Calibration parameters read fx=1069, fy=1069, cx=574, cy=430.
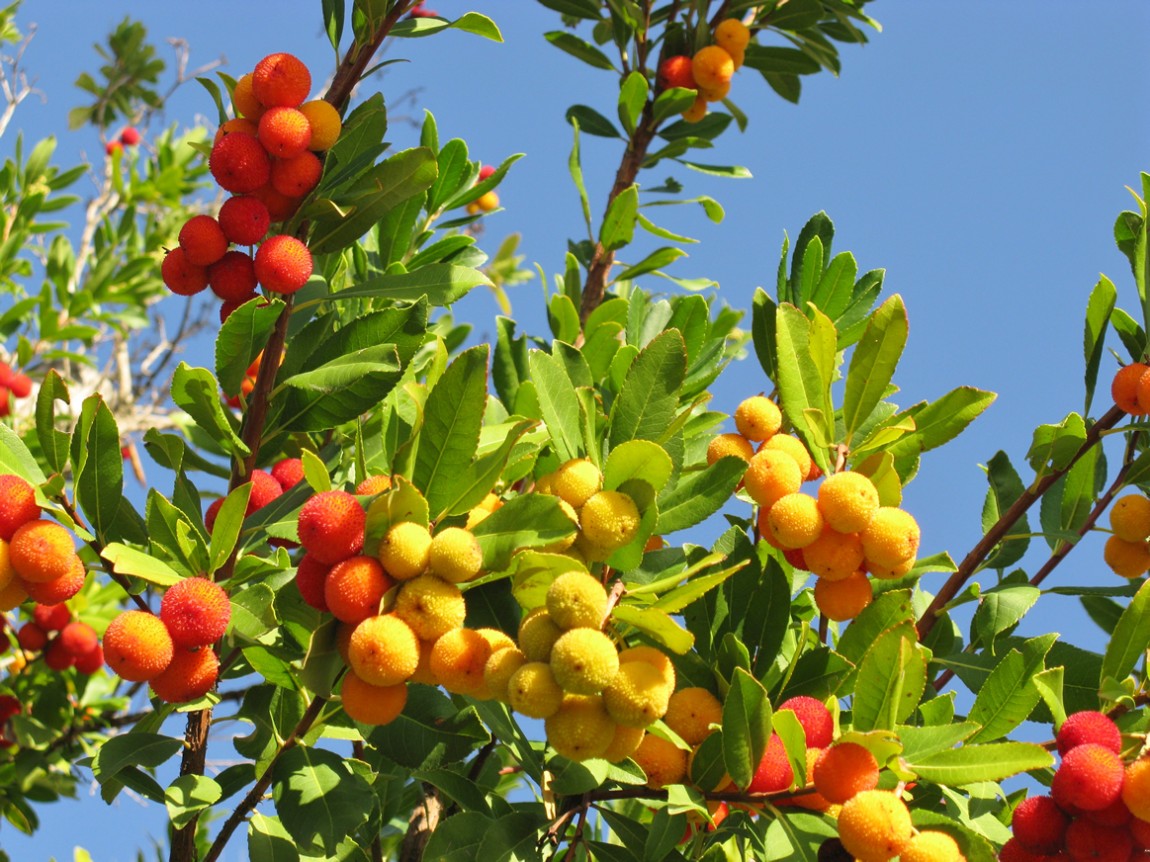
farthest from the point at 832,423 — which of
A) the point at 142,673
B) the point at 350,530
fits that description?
the point at 142,673

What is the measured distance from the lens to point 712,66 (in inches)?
110

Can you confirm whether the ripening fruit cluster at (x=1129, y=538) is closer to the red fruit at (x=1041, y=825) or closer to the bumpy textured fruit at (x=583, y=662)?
the red fruit at (x=1041, y=825)

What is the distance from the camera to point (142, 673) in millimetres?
1275

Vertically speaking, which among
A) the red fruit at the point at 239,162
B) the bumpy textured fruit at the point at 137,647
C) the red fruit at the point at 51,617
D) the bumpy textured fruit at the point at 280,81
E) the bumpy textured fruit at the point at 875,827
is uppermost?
the bumpy textured fruit at the point at 280,81

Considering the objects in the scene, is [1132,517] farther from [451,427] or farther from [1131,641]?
[451,427]

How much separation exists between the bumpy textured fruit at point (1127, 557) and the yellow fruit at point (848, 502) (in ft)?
2.27

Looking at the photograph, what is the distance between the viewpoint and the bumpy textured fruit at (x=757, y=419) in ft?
5.37

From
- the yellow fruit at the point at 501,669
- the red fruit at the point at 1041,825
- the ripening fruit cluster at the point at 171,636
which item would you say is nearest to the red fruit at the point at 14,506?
the ripening fruit cluster at the point at 171,636

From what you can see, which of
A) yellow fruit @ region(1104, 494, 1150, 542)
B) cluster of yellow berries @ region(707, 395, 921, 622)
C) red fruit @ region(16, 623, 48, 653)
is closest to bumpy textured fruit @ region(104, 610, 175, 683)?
cluster of yellow berries @ region(707, 395, 921, 622)

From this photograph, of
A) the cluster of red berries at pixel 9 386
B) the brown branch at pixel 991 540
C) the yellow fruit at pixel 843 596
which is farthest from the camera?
the cluster of red berries at pixel 9 386

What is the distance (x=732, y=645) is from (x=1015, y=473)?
92 centimetres

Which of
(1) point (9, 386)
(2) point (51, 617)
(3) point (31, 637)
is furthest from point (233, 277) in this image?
(1) point (9, 386)

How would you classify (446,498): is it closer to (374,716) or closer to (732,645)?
(374,716)

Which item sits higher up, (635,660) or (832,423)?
(832,423)
